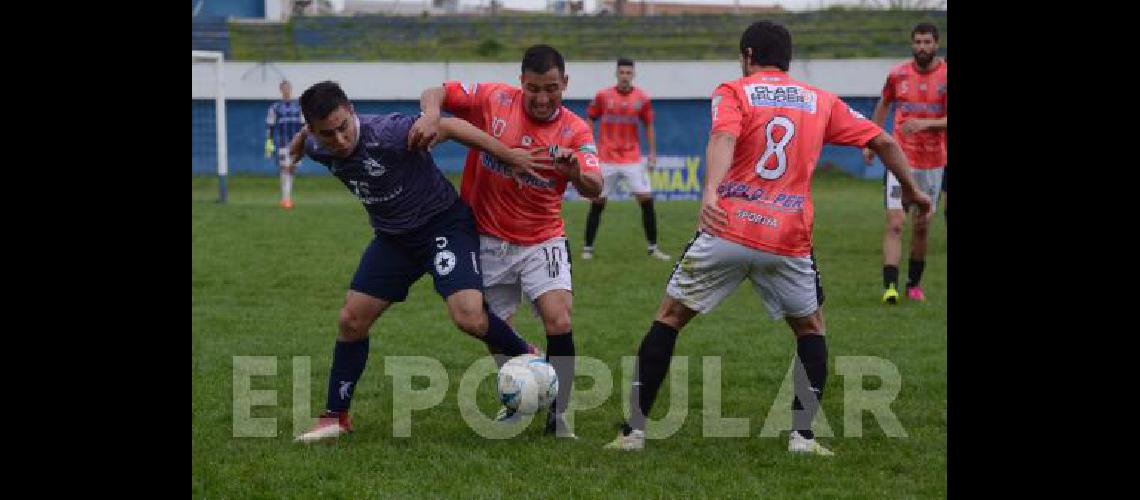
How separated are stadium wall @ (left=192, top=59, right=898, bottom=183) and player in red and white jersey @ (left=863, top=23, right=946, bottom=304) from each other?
21.5 meters

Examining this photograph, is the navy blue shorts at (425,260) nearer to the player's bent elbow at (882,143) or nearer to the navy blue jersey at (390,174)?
the navy blue jersey at (390,174)

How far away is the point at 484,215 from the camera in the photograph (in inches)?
255

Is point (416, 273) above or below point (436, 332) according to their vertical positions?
above

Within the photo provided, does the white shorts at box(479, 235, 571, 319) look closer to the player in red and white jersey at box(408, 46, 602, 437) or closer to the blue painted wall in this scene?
the player in red and white jersey at box(408, 46, 602, 437)

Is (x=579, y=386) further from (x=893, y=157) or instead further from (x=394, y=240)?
(x=893, y=157)

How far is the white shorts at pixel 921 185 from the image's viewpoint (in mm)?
10986

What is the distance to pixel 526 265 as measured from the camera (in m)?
6.41

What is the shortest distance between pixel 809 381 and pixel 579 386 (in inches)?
70.8

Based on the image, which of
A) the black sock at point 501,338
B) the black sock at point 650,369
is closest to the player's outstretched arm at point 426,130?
the black sock at point 501,338

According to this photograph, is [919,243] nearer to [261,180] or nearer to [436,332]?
[436,332]

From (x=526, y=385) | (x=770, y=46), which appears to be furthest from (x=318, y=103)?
(x=770, y=46)
